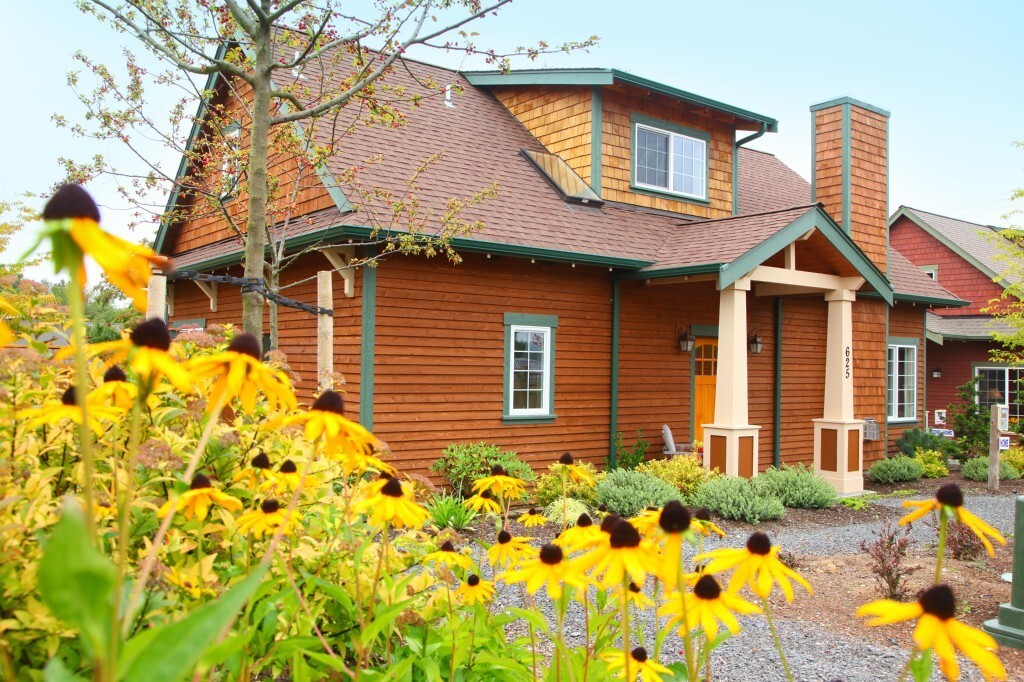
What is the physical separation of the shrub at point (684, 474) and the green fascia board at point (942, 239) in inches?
670

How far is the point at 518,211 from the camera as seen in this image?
11.2m

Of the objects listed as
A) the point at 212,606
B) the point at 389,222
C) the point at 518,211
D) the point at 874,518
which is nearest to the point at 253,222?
the point at 389,222

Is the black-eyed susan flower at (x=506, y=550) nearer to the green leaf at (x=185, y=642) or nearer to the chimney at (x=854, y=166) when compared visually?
the green leaf at (x=185, y=642)

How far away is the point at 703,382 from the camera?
1315cm

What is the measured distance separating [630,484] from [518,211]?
424 centimetres

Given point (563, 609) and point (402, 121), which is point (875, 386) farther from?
point (563, 609)

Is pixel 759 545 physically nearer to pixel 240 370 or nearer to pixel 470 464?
pixel 240 370

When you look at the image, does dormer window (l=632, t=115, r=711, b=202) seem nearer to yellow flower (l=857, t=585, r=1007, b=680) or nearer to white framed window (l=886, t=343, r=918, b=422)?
white framed window (l=886, t=343, r=918, b=422)

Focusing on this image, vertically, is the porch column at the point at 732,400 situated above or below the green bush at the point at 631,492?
above

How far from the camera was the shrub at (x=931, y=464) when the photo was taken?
14750mm

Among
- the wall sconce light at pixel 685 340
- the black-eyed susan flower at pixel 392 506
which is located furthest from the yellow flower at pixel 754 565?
the wall sconce light at pixel 685 340

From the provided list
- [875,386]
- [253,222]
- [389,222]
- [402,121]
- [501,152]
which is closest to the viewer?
[253,222]

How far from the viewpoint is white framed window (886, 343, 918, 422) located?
1633 cm

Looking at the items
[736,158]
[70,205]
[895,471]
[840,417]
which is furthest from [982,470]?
[70,205]
